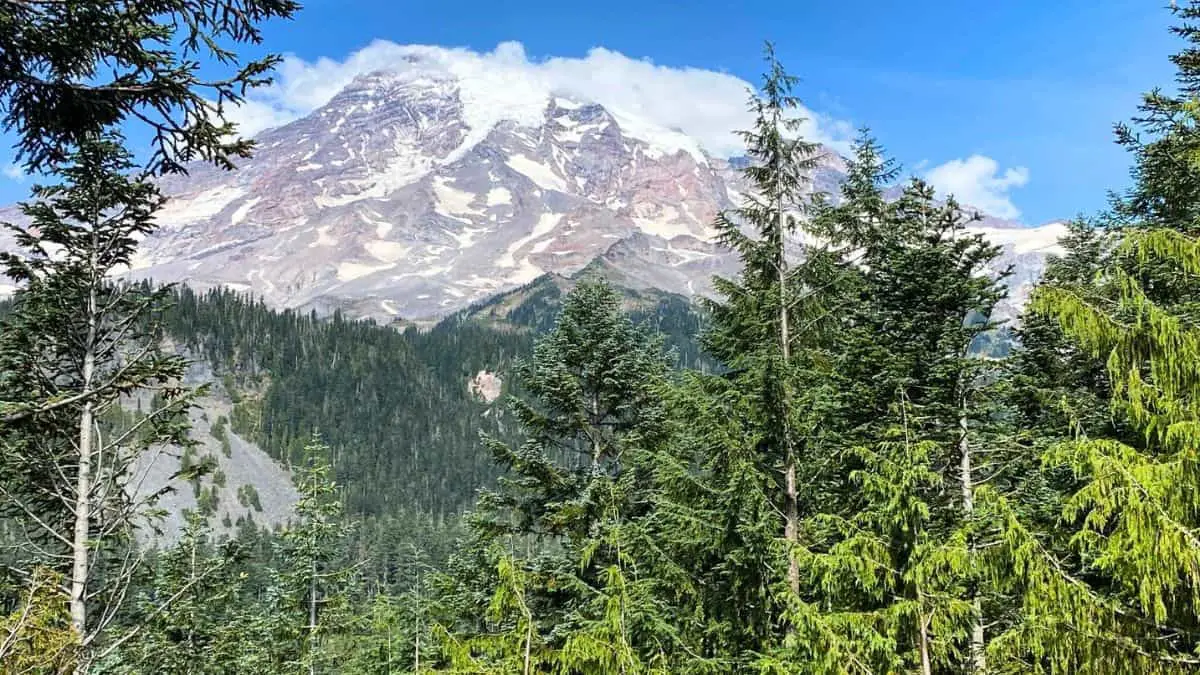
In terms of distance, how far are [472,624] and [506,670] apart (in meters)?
8.75

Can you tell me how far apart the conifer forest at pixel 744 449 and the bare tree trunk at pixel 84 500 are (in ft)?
0.20

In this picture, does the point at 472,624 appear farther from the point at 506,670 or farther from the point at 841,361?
the point at 841,361

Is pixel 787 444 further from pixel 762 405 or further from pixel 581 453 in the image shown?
pixel 581 453

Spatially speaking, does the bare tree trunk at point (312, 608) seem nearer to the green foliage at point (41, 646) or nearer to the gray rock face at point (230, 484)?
the green foliage at point (41, 646)

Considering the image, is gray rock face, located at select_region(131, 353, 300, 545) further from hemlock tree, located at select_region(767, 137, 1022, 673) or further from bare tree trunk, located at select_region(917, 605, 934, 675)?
bare tree trunk, located at select_region(917, 605, 934, 675)

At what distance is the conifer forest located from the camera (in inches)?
222

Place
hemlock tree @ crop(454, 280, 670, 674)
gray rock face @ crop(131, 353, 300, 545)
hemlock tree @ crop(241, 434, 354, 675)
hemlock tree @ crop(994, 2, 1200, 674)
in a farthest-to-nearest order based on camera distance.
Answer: gray rock face @ crop(131, 353, 300, 545)
hemlock tree @ crop(241, 434, 354, 675)
hemlock tree @ crop(454, 280, 670, 674)
hemlock tree @ crop(994, 2, 1200, 674)

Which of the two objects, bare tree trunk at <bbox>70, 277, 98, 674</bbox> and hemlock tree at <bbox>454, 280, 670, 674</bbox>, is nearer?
bare tree trunk at <bbox>70, 277, 98, 674</bbox>

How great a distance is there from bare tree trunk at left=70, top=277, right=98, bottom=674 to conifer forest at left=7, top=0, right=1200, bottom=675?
0.06 metres

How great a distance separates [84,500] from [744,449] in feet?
31.4

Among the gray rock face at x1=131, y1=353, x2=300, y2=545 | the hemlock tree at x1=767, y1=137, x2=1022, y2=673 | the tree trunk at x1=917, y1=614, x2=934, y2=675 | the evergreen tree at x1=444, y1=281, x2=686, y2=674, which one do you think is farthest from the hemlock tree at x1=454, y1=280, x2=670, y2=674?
the gray rock face at x1=131, y1=353, x2=300, y2=545

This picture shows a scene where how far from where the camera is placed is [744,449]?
991cm

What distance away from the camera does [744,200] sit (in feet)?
35.9

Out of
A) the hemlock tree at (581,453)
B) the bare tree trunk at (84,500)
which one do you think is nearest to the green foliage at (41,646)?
the bare tree trunk at (84,500)
